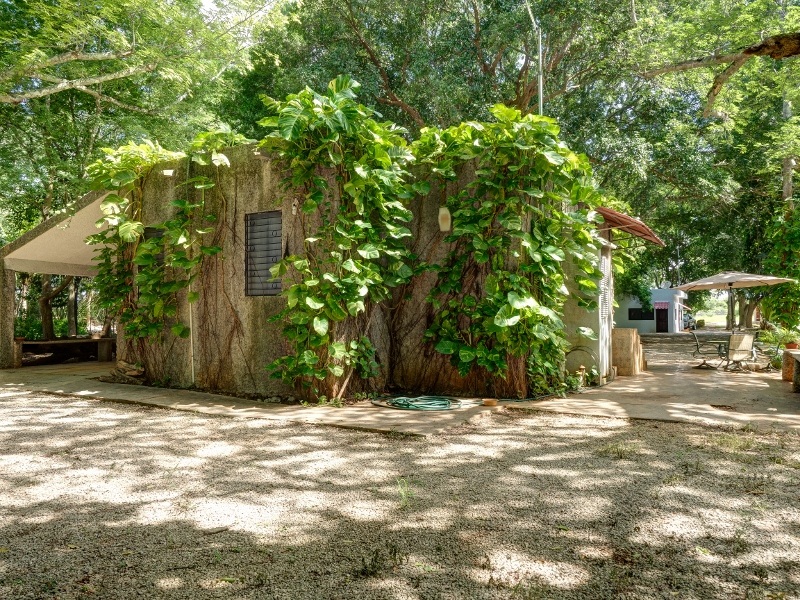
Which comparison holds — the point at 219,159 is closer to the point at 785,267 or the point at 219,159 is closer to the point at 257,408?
the point at 257,408

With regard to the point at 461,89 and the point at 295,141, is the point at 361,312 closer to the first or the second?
the point at 295,141

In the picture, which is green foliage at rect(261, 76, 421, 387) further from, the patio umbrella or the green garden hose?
the patio umbrella

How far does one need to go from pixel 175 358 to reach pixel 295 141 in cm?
335

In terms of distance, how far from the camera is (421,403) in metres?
6.14

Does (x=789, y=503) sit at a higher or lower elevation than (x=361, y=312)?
lower

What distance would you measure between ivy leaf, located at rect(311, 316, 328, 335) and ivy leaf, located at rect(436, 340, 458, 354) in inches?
56.4

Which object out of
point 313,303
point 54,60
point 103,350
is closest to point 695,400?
point 313,303

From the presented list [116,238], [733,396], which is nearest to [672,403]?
[733,396]

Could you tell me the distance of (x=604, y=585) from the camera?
7.11ft

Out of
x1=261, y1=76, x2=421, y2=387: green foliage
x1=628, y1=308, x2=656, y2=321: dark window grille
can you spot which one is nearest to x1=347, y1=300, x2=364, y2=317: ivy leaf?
x1=261, y1=76, x2=421, y2=387: green foliage

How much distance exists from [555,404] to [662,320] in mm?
31203

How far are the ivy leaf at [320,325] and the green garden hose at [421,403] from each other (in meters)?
1.14

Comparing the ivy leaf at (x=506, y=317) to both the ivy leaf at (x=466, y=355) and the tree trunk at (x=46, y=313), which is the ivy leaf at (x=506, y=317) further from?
the tree trunk at (x=46, y=313)

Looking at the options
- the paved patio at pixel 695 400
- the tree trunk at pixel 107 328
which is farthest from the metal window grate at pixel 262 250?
the tree trunk at pixel 107 328
